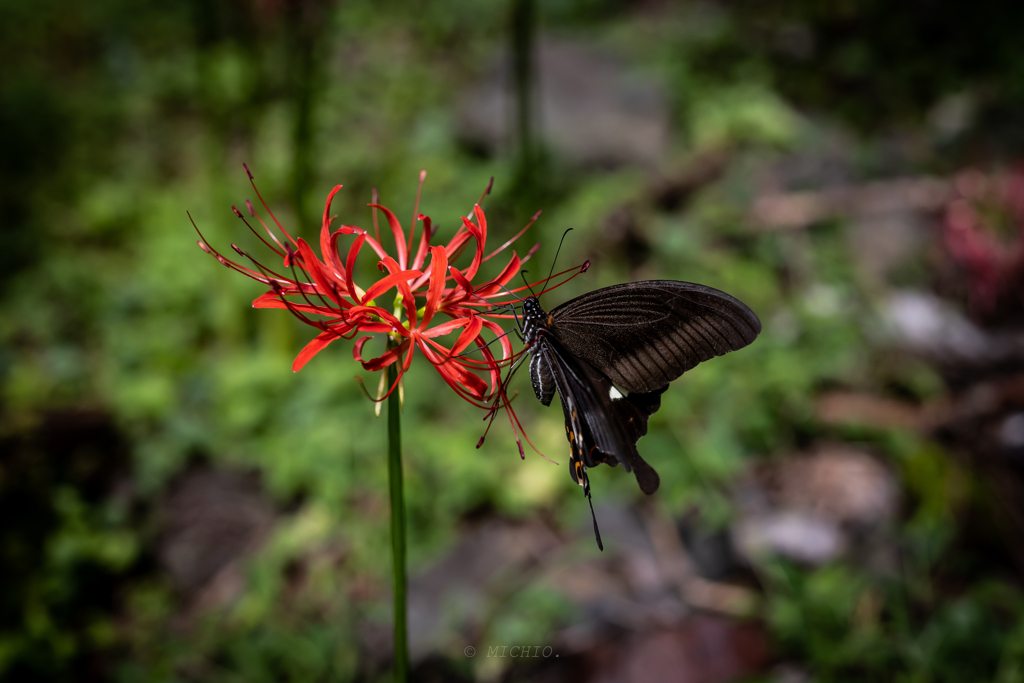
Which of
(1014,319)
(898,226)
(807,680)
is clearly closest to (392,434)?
(807,680)

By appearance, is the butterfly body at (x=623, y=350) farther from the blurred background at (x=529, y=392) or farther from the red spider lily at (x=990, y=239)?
the red spider lily at (x=990, y=239)

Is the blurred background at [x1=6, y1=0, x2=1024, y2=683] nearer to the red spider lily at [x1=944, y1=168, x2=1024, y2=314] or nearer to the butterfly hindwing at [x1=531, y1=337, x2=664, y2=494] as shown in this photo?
the red spider lily at [x1=944, y1=168, x2=1024, y2=314]

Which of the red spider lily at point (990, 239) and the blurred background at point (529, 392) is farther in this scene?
the red spider lily at point (990, 239)

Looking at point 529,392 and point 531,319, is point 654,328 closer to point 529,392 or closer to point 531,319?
point 531,319

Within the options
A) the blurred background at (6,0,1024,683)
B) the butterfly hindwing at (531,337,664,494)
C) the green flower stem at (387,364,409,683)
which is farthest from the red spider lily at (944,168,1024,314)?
the green flower stem at (387,364,409,683)

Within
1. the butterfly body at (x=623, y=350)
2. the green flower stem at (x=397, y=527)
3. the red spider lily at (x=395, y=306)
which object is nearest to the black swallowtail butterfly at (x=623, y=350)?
the butterfly body at (x=623, y=350)

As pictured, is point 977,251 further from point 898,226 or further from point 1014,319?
point 898,226
